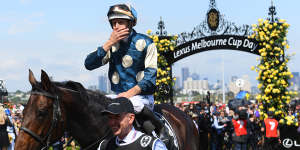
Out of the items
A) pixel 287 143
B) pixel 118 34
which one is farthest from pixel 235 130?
pixel 118 34

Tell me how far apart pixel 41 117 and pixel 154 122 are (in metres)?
1.25

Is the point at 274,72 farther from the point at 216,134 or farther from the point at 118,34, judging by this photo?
the point at 118,34

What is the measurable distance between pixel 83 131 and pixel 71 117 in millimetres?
199

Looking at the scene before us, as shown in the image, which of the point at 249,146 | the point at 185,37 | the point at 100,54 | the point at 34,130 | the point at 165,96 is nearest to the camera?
the point at 34,130

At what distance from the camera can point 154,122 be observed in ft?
15.6

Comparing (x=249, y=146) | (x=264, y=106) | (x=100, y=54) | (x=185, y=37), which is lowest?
(x=249, y=146)

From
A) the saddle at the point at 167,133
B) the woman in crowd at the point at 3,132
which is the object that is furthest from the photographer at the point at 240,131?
the saddle at the point at 167,133

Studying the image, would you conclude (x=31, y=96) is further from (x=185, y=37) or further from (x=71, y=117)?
(x=185, y=37)

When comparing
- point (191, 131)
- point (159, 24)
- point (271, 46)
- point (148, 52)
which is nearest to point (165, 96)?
point (159, 24)

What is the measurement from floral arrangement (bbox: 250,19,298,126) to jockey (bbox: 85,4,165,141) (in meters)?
11.6

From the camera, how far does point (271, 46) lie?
16.0m

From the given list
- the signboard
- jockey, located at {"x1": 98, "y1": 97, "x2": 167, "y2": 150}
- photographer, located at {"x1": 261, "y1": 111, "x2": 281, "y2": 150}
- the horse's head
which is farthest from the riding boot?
the signboard

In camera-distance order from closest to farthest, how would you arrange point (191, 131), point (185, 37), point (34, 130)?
point (34, 130)
point (191, 131)
point (185, 37)

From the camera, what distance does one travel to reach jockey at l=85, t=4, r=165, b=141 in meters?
4.62
